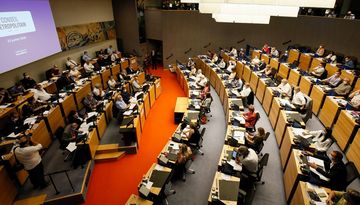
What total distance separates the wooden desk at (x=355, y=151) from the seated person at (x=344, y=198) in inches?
71.3

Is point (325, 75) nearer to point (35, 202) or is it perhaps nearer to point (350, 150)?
point (350, 150)

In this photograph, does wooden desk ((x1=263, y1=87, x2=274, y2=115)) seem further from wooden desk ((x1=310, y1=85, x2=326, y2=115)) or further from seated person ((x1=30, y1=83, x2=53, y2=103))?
seated person ((x1=30, y1=83, x2=53, y2=103))

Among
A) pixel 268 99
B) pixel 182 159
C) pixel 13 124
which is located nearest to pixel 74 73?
pixel 13 124

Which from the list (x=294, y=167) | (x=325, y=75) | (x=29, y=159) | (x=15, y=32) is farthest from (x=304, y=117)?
(x=15, y=32)

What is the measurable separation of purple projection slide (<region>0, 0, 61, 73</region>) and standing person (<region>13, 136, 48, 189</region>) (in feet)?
12.7

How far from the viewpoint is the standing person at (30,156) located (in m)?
5.32

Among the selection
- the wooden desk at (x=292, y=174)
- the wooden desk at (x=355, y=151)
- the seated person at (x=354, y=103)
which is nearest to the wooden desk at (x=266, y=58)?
the seated person at (x=354, y=103)

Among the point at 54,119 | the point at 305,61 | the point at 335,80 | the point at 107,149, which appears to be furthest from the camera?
the point at 305,61

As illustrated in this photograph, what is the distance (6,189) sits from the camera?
5371mm

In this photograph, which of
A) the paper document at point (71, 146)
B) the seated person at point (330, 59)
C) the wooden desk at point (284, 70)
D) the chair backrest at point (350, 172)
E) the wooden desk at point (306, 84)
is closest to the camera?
the chair backrest at point (350, 172)

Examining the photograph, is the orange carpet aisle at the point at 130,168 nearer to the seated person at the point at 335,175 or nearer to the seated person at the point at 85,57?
the seated person at the point at 335,175

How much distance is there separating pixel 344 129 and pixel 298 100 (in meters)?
1.71

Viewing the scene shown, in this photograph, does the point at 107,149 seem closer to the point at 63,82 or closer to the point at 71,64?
the point at 63,82

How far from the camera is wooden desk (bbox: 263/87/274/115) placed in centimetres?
844
